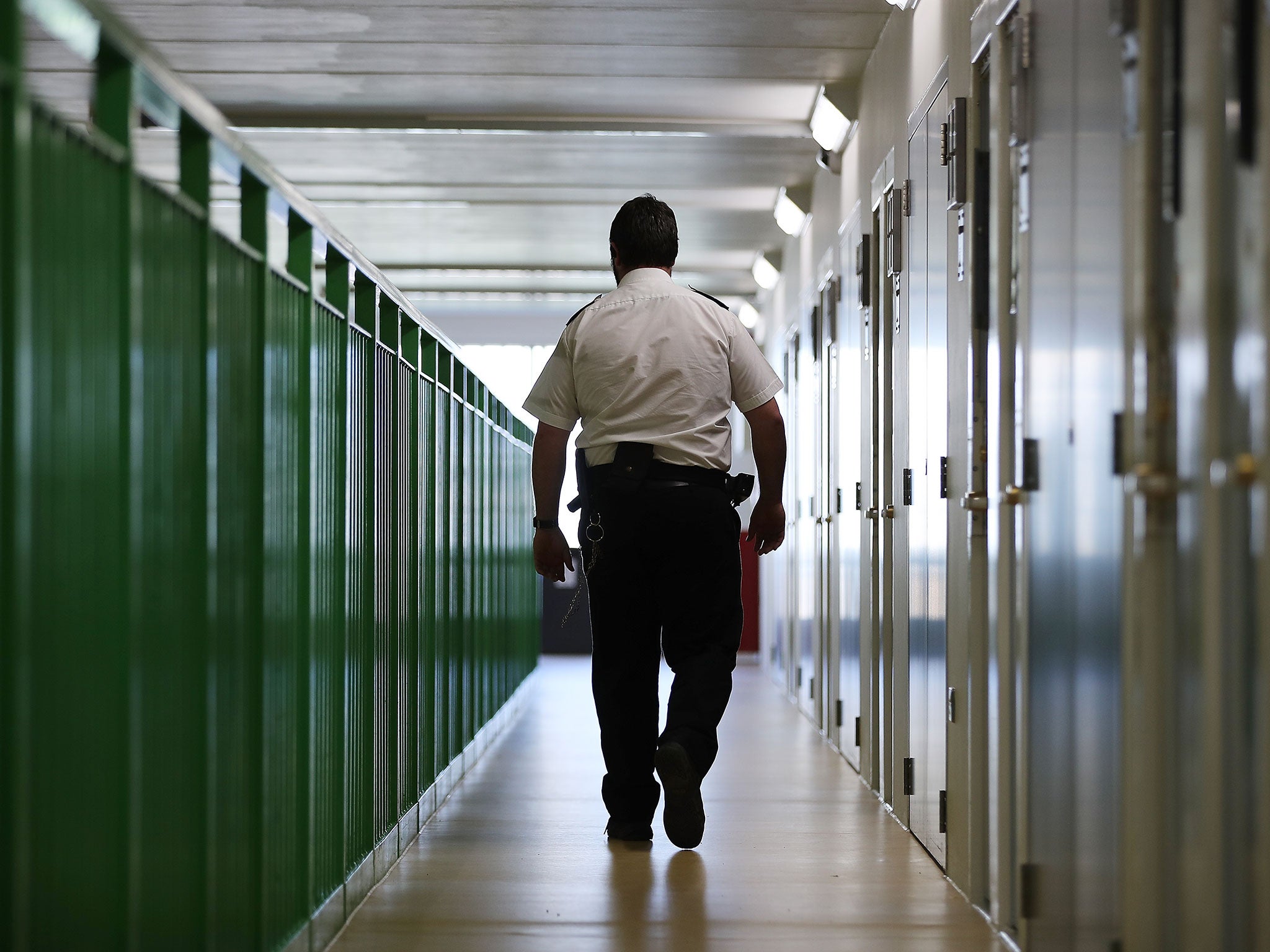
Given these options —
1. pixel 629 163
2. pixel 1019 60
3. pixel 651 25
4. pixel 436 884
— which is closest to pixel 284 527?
pixel 436 884

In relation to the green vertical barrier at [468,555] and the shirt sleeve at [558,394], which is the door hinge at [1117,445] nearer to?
the shirt sleeve at [558,394]

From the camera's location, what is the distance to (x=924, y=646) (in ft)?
13.3

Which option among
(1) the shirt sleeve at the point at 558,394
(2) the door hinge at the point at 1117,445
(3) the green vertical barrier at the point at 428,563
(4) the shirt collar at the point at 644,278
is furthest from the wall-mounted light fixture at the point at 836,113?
(2) the door hinge at the point at 1117,445

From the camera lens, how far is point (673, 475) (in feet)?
11.9

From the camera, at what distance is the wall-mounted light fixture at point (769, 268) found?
34.9ft

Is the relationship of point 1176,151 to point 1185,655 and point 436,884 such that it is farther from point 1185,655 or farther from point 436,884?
point 436,884

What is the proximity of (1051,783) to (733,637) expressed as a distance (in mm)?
1189

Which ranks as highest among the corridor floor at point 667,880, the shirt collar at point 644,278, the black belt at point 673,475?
the shirt collar at point 644,278

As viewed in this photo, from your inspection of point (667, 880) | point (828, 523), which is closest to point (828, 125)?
point (828, 523)

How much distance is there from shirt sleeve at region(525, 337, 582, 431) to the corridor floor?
3.73 feet

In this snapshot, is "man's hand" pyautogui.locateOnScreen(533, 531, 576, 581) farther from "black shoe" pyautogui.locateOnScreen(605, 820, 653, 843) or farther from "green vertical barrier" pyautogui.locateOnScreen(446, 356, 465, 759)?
"green vertical barrier" pyautogui.locateOnScreen(446, 356, 465, 759)

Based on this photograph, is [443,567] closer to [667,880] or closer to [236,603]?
[667,880]

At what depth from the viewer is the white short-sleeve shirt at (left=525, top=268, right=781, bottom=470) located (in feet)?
12.0

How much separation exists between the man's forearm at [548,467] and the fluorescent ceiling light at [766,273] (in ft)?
22.8
